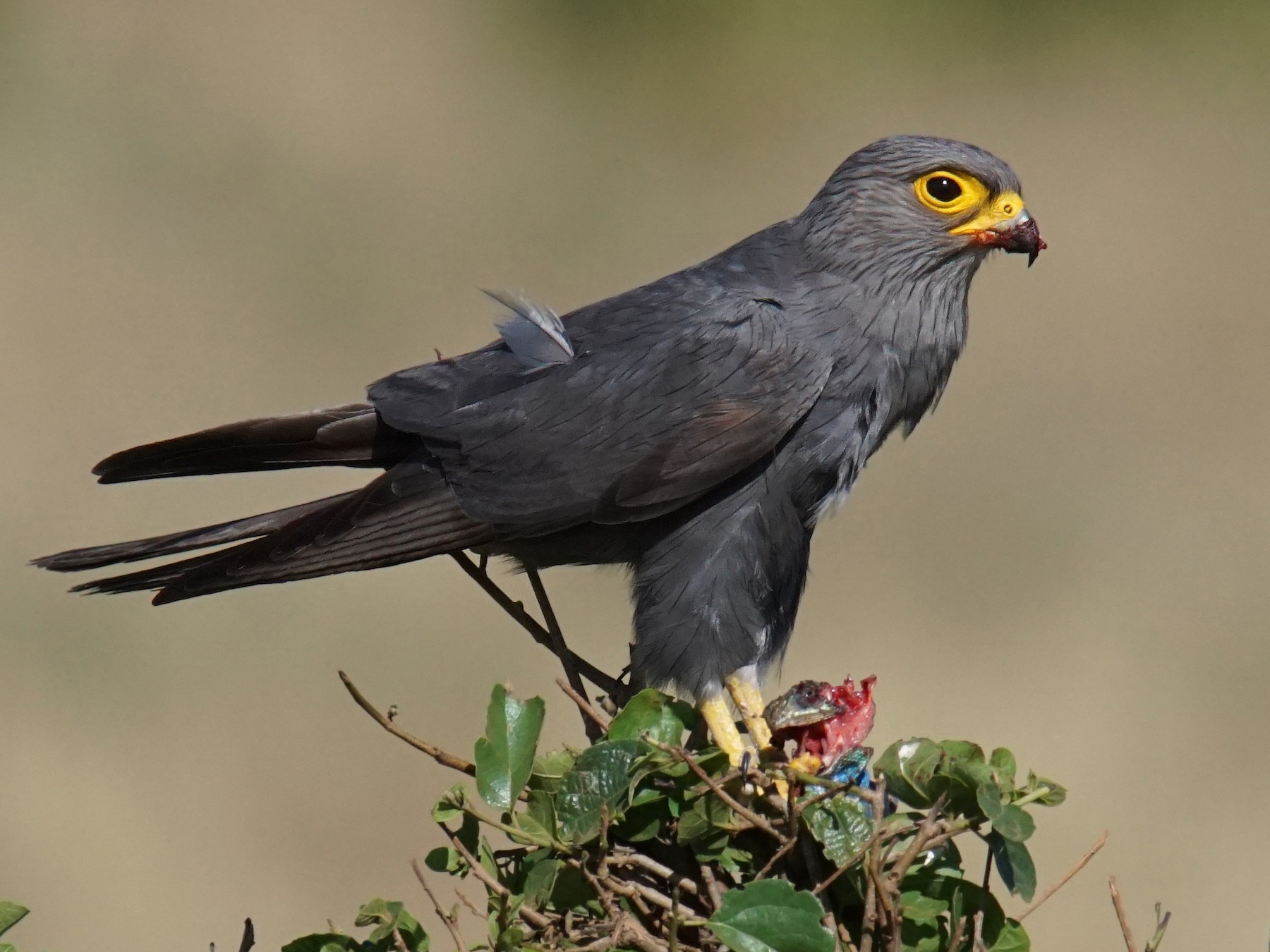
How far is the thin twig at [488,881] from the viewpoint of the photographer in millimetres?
1835

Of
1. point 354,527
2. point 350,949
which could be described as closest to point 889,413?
point 354,527

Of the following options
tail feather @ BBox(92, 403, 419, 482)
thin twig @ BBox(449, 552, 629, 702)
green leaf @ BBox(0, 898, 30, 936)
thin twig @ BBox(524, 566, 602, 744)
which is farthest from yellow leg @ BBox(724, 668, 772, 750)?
green leaf @ BBox(0, 898, 30, 936)

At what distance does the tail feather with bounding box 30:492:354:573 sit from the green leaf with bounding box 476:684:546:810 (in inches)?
38.2

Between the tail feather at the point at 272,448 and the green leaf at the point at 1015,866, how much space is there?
1.50 metres

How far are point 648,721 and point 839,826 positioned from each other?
30 cm

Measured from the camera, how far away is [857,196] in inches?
122

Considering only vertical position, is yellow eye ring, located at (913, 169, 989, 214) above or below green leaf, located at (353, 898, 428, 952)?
above

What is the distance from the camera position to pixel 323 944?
1.89 m

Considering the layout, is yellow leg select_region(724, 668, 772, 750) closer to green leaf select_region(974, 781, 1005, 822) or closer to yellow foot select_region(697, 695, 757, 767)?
yellow foot select_region(697, 695, 757, 767)

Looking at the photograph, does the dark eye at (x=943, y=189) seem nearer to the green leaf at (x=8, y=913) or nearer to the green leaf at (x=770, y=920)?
the green leaf at (x=770, y=920)

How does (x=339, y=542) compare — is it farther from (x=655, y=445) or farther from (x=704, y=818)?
(x=704, y=818)

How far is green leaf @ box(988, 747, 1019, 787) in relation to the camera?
185 centimetres

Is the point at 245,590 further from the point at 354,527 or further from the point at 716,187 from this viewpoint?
the point at 354,527

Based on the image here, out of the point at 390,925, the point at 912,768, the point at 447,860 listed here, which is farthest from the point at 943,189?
the point at 390,925
